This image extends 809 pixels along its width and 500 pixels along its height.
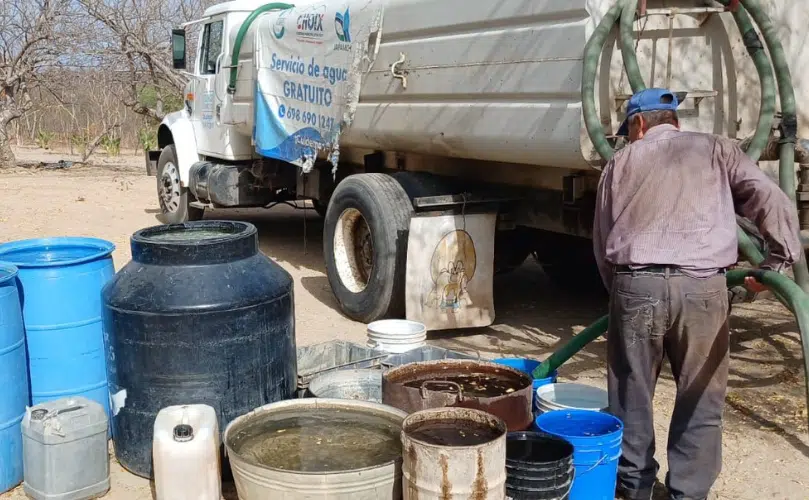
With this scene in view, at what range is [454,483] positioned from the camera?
9.46 feet

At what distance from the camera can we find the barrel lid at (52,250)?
4.18 meters

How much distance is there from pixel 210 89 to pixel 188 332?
255 inches

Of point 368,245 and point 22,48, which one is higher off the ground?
point 22,48

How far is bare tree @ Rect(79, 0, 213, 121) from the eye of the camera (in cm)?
1739

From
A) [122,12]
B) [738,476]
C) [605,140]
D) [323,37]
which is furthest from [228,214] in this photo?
[738,476]

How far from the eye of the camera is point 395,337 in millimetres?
4898

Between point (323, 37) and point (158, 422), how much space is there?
4.36m

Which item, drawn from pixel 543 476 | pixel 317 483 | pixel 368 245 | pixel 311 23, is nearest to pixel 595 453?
pixel 543 476

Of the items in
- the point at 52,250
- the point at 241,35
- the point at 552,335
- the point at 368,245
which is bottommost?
the point at 552,335

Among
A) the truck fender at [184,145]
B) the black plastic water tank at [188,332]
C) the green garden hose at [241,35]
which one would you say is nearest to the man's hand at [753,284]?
the black plastic water tank at [188,332]

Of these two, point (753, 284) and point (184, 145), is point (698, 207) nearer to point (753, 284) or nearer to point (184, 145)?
point (753, 284)

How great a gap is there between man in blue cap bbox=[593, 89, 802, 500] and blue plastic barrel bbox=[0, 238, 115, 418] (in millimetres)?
2368

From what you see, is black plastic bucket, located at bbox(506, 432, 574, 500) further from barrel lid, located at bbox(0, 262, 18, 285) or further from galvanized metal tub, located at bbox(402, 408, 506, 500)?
barrel lid, located at bbox(0, 262, 18, 285)

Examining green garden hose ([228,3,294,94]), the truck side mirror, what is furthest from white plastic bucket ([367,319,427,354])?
the truck side mirror
